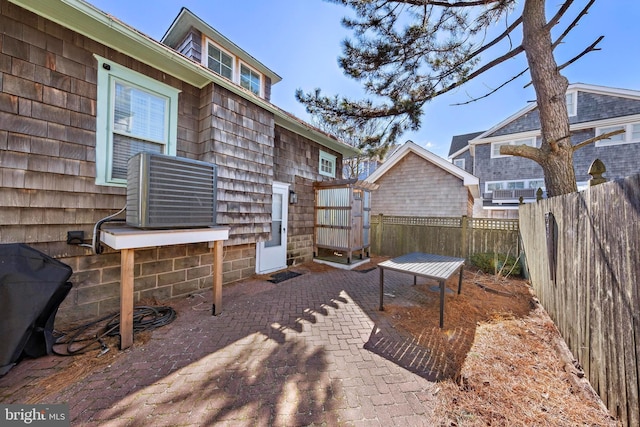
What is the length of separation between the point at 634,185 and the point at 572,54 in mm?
4550

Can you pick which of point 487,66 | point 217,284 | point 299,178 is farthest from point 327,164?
point 217,284

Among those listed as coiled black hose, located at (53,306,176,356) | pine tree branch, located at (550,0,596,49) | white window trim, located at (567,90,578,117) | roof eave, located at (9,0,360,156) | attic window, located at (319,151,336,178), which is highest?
white window trim, located at (567,90,578,117)

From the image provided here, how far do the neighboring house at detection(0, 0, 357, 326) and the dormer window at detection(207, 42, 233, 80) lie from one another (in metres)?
2.24

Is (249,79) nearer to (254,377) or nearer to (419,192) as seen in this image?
(254,377)

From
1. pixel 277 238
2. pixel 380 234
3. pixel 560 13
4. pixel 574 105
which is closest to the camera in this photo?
pixel 560 13

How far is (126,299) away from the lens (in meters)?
2.56

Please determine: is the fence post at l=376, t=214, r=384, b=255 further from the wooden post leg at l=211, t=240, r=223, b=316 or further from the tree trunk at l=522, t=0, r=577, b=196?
the wooden post leg at l=211, t=240, r=223, b=316

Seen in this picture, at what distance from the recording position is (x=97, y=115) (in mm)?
3201

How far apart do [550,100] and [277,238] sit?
20.4 feet

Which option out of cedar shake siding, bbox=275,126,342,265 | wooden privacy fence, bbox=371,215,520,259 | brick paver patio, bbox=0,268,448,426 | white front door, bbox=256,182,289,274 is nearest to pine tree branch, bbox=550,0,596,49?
wooden privacy fence, bbox=371,215,520,259

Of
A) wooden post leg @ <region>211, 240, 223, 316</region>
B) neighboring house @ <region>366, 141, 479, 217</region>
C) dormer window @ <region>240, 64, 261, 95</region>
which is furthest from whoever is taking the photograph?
neighboring house @ <region>366, 141, 479, 217</region>

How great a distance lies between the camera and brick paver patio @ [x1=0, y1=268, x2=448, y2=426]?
178 centimetres

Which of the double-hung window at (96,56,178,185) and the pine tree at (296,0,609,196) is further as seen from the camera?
the pine tree at (296,0,609,196)

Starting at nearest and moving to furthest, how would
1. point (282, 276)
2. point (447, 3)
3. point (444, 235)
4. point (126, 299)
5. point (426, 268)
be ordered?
1. point (126, 299)
2. point (426, 268)
3. point (447, 3)
4. point (282, 276)
5. point (444, 235)
